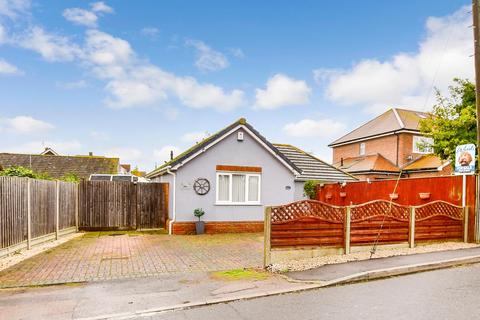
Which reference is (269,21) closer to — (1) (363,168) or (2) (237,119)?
(2) (237,119)

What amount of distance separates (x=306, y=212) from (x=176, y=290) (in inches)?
153

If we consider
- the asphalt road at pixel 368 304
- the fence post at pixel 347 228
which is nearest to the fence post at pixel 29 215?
the asphalt road at pixel 368 304

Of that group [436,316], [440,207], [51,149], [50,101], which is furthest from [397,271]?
[51,149]

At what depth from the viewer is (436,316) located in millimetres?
4914

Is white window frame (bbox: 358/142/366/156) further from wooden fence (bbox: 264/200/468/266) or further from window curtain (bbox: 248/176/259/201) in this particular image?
wooden fence (bbox: 264/200/468/266)

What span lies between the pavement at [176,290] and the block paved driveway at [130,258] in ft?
2.25

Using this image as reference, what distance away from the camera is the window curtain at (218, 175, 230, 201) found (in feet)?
52.7

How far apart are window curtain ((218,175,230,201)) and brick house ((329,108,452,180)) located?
20.0 meters

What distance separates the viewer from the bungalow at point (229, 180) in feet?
50.6

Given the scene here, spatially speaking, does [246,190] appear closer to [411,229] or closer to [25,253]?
[411,229]

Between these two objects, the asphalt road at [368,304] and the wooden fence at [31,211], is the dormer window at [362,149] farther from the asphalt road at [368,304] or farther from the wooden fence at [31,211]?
the asphalt road at [368,304]

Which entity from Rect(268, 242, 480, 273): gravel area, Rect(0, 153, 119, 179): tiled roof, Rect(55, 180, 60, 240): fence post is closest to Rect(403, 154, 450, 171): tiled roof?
Rect(268, 242, 480, 273): gravel area

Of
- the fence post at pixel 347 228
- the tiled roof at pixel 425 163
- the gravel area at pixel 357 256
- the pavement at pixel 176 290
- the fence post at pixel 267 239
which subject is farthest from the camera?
the tiled roof at pixel 425 163

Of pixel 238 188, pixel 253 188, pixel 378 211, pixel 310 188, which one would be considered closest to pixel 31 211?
pixel 238 188
